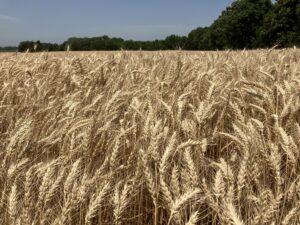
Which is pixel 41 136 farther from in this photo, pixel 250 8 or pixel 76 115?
pixel 250 8

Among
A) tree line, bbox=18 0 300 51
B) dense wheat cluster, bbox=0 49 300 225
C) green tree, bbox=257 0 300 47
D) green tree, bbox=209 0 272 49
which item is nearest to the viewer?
dense wheat cluster, bbox=0 49 300 225

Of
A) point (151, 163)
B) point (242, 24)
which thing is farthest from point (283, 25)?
point (151, 163)

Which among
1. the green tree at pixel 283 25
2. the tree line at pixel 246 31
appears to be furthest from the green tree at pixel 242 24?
the green tree at pixel 283 25

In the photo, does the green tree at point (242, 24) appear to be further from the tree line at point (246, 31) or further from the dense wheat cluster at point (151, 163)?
the dense wheat cluster at point (151, 163)

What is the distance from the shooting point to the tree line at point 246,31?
3375 cm

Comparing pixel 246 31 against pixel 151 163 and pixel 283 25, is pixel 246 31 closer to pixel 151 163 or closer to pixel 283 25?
pixel 283 25

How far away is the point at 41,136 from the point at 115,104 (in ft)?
1.39

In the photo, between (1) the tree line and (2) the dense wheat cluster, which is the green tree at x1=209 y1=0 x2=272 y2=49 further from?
(2) the dense wheat cluster

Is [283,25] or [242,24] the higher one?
[242,24]

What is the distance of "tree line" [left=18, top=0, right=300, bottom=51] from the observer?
3375 centimetres

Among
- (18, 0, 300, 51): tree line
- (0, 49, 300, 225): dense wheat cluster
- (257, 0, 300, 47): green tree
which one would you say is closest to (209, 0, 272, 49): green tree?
(18, 0, 300, 51): tree line

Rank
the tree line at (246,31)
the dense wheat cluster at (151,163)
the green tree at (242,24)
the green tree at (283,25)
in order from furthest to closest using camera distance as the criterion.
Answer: the green tree at (242,24) < the tree line at (246,31) < the green tree at (283,25) < the dense wheat cluster at (151,163)

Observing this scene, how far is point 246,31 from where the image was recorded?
43.6m

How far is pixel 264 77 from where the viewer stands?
2971 millimetres
